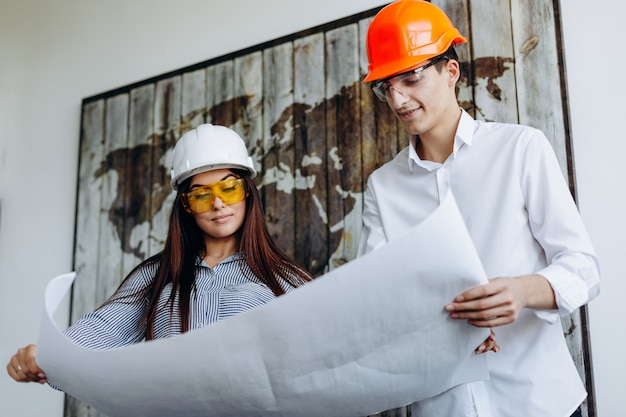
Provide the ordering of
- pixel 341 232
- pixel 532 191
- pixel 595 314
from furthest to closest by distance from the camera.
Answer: pixel 341 232 < pixel 595 314 < pixel 532 191

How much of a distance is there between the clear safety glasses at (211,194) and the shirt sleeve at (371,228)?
0.34 metres

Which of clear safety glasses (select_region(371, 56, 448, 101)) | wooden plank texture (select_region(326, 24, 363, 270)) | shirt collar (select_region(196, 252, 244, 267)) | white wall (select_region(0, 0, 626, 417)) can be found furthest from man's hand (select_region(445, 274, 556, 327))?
white wall (select_region(0, 0, 626, 417))

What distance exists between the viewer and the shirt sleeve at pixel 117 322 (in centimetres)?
149

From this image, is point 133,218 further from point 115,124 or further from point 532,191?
point 532,191

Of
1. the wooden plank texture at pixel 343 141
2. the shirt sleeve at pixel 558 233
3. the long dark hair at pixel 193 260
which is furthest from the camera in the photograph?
the wooden plank texture at pixel 343 141

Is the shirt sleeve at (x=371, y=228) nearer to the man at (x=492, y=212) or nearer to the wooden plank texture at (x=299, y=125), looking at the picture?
the man at (x=492, y=212)

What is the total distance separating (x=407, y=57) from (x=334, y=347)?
0.72 meters

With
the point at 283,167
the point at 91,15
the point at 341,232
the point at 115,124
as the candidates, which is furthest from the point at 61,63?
the point at 341,232

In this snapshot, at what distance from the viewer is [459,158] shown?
1467 millimetres

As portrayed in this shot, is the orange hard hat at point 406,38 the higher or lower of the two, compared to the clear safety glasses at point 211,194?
higher

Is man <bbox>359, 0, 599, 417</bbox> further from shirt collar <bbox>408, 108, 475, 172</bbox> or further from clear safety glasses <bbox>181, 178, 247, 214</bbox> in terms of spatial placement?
clear safety glasses <bbox>181, 178, 247, 214</bbox>

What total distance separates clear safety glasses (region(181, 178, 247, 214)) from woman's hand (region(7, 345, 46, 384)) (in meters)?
0.52

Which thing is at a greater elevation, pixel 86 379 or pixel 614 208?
pixel 614 208

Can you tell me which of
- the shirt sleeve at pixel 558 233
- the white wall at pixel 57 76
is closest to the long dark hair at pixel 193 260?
the shirt sleeve at pixel 558 233
